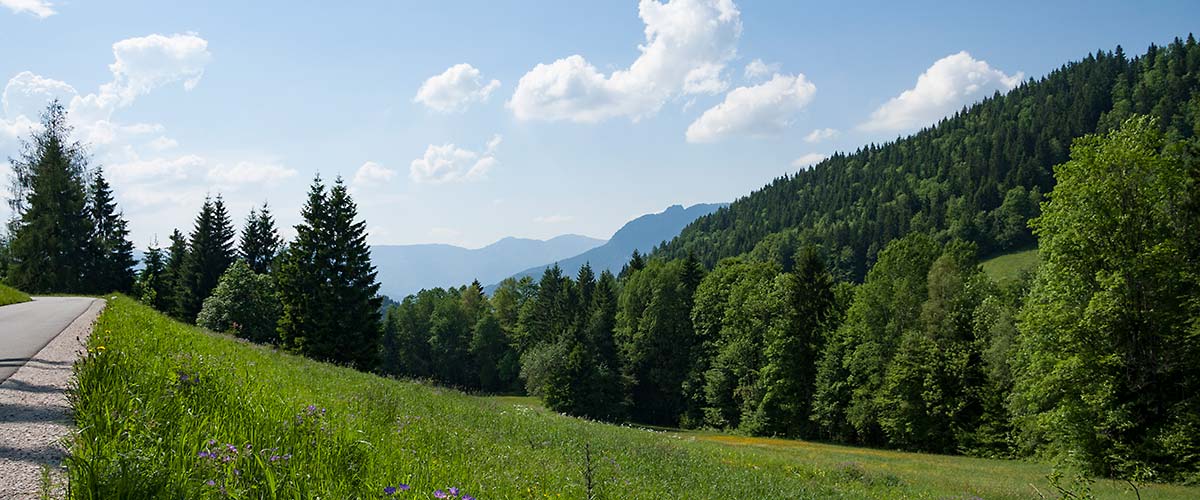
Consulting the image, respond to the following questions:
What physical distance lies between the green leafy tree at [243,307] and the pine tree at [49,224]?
9.39 meters

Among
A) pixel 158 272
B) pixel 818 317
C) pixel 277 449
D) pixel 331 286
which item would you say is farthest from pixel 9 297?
pixel 818 317

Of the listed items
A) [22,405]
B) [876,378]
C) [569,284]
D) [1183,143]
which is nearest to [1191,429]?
[1183,143]

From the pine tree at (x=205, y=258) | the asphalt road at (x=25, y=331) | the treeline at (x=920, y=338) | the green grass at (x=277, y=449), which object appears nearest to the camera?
the green grass at (x=277, y=449)

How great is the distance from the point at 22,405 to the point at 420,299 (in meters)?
103

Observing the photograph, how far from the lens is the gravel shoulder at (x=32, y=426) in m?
4.34

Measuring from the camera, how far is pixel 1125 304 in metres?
22.9

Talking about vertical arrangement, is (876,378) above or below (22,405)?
below

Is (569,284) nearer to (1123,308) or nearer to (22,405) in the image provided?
(1123,308)

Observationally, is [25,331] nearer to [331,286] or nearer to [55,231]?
[331,286]

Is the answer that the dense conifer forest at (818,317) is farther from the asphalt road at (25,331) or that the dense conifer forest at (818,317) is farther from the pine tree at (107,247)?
the asphalt road at (25,331)

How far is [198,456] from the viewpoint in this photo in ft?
14.6

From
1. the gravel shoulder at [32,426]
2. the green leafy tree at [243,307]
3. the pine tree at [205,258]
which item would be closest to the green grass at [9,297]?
the gravel shoulder at [32,426]

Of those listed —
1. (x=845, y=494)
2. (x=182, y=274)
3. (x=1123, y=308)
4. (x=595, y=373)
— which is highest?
(x=182, y=274)

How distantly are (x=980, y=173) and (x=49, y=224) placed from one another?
158 meters
